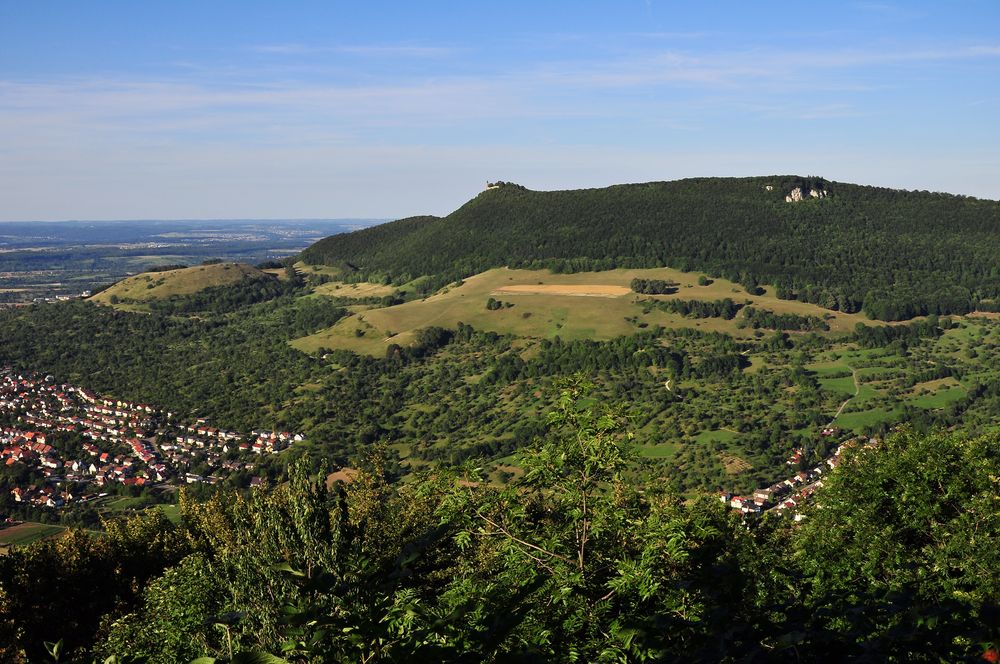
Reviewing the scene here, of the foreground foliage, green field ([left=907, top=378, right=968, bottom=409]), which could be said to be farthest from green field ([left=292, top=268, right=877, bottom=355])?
the foreground foliage

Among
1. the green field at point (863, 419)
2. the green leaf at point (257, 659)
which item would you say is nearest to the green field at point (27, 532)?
the green leaf at point (257, 659)

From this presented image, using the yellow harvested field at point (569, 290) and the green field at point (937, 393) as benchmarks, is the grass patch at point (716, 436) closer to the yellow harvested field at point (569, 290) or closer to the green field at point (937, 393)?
the green field at point (937, 393)

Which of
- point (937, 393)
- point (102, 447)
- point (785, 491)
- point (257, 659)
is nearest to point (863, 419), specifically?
point (937, 393)

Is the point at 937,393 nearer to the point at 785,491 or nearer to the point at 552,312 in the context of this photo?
the point at 785,491

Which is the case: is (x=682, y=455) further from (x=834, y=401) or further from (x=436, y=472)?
(x=436, y=472)

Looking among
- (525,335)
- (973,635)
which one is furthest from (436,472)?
(525,335)

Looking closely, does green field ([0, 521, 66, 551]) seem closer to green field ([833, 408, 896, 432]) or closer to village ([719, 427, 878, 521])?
village ([719, 427, 878, 521])
